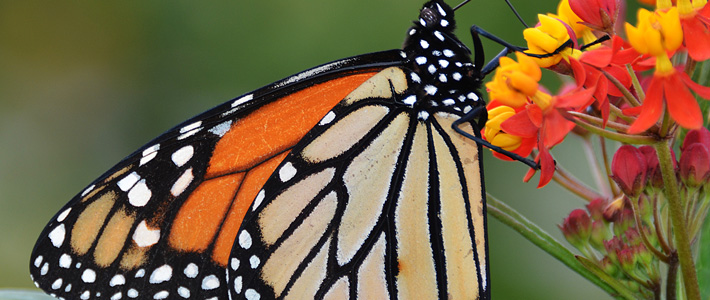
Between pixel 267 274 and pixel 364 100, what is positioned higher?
pixel 364 100

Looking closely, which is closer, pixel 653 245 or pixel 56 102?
pixel 653 245

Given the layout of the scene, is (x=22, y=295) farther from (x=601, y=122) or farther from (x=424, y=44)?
(x=601, y=122)

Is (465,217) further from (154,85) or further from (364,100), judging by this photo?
(154,85)

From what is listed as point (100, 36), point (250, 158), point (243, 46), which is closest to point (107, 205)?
point (250, 158)

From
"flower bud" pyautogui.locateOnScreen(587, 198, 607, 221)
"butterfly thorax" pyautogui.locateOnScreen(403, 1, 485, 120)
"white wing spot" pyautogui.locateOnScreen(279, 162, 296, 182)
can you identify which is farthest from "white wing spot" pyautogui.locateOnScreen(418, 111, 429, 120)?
"flower bud" pyautogui.locateOnScreen(587, 198, 607, 221)

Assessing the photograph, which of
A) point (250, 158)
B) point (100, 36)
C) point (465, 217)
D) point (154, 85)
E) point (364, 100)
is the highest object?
point (100, 36)

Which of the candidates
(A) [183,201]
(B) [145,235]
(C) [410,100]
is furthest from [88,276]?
(C) [410,100]

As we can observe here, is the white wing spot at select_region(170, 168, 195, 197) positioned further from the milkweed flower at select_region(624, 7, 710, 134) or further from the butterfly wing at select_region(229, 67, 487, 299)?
the milkweed flower at select_region(624, 7, 710, 134)
